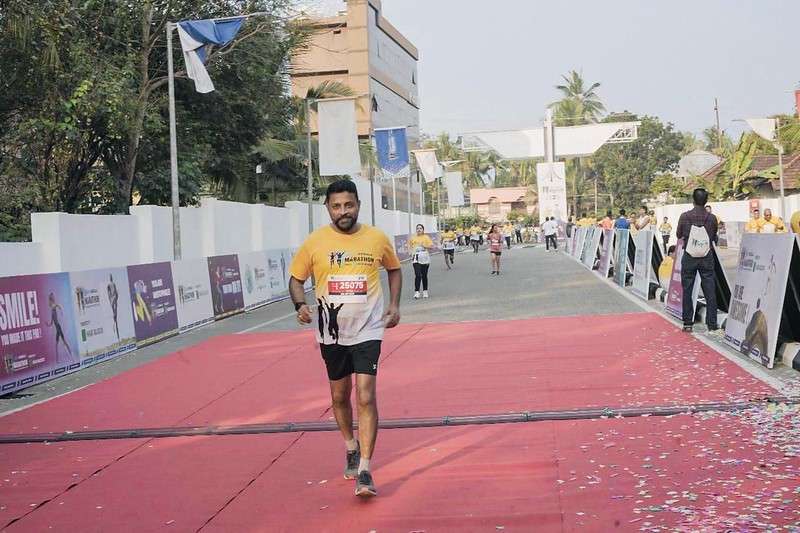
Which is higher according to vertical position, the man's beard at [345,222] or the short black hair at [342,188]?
the short black hair at [342,188]

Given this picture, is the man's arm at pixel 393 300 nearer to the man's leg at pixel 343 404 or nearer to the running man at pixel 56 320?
the man's leg at pixel 343 404

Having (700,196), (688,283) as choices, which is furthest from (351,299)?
(688,283)

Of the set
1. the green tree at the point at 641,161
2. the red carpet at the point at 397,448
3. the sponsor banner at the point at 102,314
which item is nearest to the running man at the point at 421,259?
the sponsor banner at the point at 102,314

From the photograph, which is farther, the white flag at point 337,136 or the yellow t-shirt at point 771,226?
the white flag at point 337,136

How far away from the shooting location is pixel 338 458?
6805 millimetres

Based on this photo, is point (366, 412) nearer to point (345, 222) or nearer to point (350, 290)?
point (350, 290)

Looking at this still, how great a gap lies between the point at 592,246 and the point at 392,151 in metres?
14.1

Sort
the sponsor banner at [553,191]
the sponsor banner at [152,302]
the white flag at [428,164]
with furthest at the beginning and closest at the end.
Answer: the sponsor banner at [553,191] < the white flag at [428,164] < the sponsor banner at [152,302]

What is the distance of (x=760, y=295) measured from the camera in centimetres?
1038

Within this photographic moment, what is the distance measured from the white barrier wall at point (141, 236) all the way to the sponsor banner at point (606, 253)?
37.2ft

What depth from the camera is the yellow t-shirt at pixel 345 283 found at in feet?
19.0

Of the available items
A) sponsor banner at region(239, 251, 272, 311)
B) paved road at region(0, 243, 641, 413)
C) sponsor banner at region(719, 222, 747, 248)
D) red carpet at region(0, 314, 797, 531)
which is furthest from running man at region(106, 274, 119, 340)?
sponsor banner at region(719, 222, 747, 248)

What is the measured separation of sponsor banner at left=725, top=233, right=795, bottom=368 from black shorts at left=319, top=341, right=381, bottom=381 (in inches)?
211

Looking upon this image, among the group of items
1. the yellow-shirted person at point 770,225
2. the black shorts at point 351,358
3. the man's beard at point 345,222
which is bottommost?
the black shorts at point 351,358
